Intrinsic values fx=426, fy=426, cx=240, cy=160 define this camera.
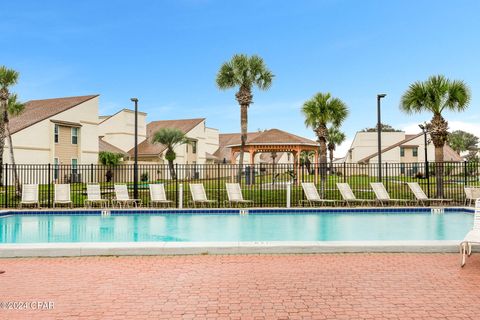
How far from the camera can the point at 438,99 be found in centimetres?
2002

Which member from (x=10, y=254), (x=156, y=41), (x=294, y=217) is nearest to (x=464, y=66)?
(x=294, y=217)

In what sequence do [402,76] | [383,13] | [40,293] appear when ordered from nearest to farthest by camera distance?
[40,293], [383,13], [402,76]

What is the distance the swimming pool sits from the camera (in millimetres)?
11625

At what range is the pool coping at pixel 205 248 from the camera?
796 cm

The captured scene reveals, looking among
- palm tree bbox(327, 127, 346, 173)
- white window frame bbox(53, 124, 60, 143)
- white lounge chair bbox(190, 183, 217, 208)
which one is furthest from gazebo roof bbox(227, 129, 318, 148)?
palm tree bbox(327, 127, 346, 173)

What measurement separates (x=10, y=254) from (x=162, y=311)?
456 centimetres

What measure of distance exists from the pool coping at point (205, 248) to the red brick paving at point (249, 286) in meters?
0.21

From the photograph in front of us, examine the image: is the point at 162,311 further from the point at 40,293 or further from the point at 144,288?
the point at 40,293

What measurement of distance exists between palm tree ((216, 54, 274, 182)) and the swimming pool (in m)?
15.2

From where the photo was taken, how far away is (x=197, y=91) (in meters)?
32.7

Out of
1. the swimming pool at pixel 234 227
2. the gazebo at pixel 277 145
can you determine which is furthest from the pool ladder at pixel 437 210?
the gazebo at pixel 277 145

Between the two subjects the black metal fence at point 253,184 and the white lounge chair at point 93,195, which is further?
the black metal fence at point 253,184

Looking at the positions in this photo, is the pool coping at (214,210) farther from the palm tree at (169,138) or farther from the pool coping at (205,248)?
the palm tree at (169,138)

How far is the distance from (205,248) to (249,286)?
7.67 ft
